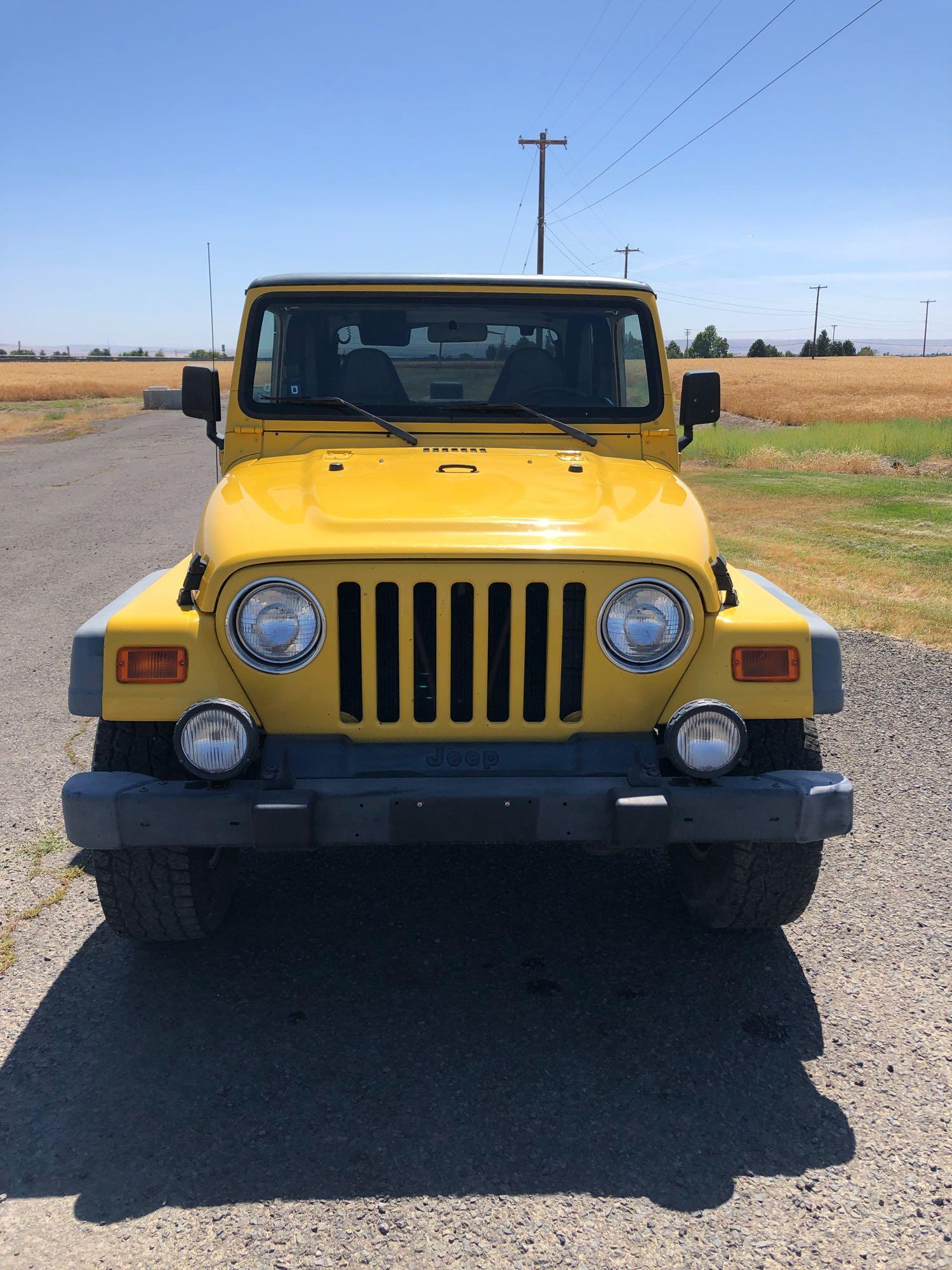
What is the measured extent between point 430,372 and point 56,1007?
99.2 inches

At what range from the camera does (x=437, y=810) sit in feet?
8.89

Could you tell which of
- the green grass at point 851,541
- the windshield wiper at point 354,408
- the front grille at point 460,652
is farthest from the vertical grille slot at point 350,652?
the green grass at point 851,541

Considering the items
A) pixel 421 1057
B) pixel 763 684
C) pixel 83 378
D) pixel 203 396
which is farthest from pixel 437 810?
pixel 83 378

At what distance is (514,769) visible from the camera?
2.85m

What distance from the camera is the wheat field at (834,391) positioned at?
3192 cm

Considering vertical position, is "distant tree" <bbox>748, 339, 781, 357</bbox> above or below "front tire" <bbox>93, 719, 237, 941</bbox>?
above

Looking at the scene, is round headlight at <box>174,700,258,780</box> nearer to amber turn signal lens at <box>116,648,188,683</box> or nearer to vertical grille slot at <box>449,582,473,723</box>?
amber turn signal lens at <box>116,648,188,683</box>

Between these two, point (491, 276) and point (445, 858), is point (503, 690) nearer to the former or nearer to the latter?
point (445, 858)

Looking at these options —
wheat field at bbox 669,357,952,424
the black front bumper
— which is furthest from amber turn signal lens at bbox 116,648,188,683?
wheat field at bbox 669,357,952,424

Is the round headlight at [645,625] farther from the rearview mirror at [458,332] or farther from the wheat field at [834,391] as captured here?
the wheat field at [834,391]

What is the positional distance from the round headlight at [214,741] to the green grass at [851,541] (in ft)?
18.7

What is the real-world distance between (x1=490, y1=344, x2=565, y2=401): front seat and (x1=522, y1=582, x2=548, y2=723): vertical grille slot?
5.02 feet

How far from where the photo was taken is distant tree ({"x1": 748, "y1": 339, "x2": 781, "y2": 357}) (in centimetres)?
10981

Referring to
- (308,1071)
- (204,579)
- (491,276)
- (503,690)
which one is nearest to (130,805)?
(204,579)
